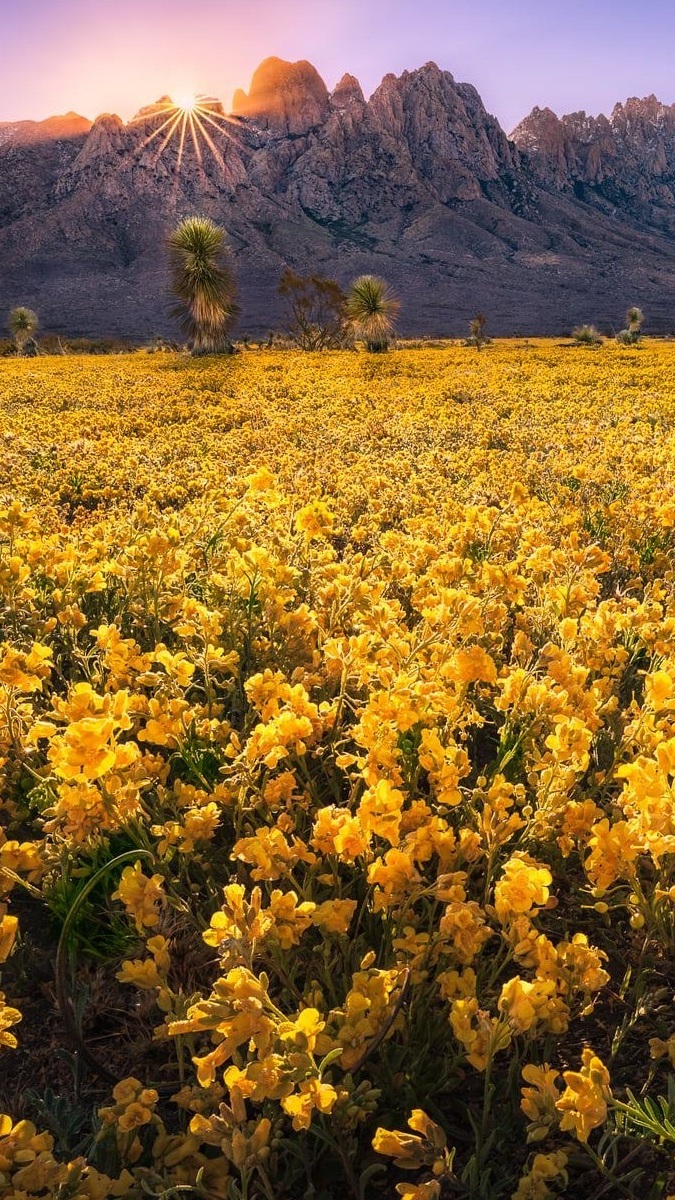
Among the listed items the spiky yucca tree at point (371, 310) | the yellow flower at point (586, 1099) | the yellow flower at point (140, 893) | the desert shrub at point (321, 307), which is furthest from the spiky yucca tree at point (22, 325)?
the yellow flower at point (586, 1099)

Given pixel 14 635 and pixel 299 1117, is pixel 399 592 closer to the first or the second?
pixel 14 635

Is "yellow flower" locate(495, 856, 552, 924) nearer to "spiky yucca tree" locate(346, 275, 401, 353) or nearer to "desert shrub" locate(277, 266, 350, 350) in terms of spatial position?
"spiky yucca tree" locate(346, 275, 401, 353)

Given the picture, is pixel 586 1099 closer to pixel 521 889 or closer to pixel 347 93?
pixel 521 889

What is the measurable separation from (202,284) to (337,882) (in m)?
31.6

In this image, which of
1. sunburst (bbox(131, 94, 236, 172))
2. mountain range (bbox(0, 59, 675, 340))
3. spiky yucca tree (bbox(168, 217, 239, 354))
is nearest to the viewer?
spiky yucca tree (bbox(168, 217, 239, 354))

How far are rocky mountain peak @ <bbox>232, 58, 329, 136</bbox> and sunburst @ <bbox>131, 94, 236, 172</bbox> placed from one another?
8692 millimetres

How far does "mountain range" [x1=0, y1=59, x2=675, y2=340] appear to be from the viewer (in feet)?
328

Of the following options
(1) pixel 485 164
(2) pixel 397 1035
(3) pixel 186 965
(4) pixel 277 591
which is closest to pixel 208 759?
(3) pixel 186 965

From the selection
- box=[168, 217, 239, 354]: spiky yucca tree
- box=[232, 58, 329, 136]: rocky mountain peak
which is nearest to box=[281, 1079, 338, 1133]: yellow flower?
box=[168, 217, 239, 354]: spiky yucca tree

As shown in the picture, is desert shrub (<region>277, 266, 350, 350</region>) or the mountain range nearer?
desert shrub (<region>277, 266, 350, 350</region>)

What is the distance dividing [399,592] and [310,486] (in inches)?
100

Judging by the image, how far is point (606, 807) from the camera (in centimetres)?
251

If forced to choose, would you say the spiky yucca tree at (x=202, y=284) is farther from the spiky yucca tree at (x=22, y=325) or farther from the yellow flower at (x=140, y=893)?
the yellow flower at (x=140, y=893)

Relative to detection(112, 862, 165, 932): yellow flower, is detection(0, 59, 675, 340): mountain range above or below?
above
